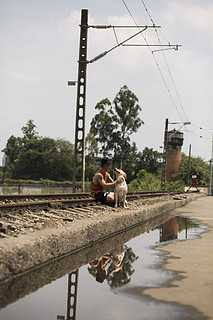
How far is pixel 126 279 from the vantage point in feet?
15.9

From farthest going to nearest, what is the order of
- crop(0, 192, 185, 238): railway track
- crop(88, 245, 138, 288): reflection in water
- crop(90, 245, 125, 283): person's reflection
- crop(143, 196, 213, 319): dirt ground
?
crop(0, 192, 185, 238): railway track < crop(90, 245, 125, 283): person's reflection < crop(88, 245, 138, 288): reflection in water < crop(143, 196, 213, 319): dirt ground

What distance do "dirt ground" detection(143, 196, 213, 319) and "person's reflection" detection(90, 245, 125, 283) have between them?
2.10 feet

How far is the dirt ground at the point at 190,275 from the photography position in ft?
13.0

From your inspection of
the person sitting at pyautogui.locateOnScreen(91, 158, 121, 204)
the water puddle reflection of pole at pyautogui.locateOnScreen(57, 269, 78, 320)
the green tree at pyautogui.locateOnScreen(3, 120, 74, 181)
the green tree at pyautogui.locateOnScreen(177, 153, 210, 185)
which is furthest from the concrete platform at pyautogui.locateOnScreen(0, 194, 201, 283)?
the green tree at pyautogui.locateOnScreen(3, 120, 74, 181)

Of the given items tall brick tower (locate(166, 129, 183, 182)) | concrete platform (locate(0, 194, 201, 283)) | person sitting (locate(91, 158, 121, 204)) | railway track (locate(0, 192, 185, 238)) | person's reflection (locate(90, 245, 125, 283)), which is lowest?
person's reflection (locate(90, 245, 125, 283))

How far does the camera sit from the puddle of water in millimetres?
3531

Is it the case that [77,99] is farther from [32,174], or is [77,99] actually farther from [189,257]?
[32,174]

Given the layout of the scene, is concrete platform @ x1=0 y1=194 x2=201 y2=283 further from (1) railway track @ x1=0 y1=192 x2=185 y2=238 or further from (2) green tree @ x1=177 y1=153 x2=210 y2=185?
(2) green tree @ x1=177 y1=153 x2=210 y2=185

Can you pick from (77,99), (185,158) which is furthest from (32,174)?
(77,99)

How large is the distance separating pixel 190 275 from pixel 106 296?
4.58 ft

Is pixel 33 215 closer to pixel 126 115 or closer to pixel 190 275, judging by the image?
pixel 190 275

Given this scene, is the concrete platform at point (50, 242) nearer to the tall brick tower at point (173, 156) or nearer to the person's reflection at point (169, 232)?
the person's reflection at point (169, 232)

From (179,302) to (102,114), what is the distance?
73092mm

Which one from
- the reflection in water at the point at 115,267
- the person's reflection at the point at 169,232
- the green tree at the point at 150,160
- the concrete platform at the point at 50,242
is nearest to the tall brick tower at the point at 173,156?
the green tree at the point at 150,160
